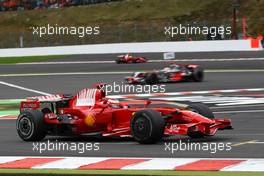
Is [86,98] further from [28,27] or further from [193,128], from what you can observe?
[28,27]

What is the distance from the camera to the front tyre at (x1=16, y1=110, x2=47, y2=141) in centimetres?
1568

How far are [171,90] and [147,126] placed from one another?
55.8 feet

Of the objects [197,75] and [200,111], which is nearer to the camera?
[200,111]

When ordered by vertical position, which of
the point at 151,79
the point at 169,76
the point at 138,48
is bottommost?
the point at 151,79

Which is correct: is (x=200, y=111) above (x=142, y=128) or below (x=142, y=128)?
above

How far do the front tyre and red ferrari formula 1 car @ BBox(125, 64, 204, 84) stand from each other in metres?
17.8

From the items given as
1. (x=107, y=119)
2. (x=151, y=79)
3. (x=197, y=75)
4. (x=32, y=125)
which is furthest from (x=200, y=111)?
(x=197, y=75)

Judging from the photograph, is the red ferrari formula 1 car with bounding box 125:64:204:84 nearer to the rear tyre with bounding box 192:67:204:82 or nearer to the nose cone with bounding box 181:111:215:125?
the rear tyre with bounding box 192:67:204:82

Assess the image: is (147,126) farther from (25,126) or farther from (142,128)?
(25,126)

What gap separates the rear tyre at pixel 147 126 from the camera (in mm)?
14062

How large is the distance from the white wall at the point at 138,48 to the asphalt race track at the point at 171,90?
1090 mm

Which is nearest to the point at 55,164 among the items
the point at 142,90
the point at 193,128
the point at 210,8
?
the point at 193,128

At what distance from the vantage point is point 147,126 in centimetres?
1413

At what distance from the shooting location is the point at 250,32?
58625 millimetres
